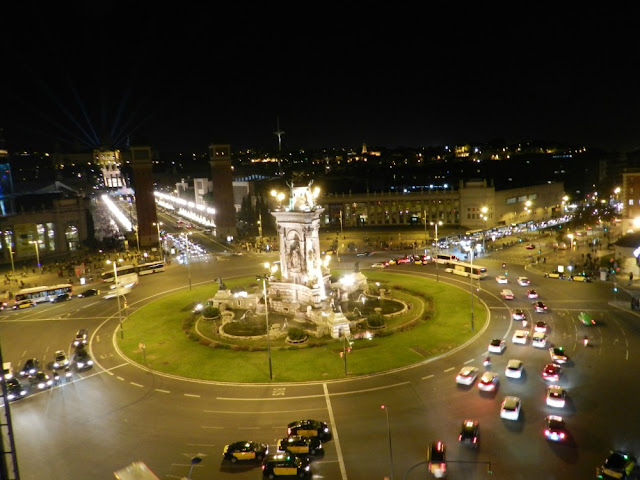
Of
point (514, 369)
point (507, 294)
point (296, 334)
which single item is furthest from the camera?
point (507, 294)

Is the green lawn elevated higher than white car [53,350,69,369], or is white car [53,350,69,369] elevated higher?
white car [53,350,69,369]

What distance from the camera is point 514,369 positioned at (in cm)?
3366

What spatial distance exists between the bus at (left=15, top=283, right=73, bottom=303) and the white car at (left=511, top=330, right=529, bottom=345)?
2208 inches

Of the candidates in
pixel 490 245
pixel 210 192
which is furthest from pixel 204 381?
pixel 210 192

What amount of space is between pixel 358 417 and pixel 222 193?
295ft

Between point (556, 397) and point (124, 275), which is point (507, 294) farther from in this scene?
point (124, 275)

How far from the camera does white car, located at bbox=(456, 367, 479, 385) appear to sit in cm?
3270

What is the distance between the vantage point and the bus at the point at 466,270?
64.0 m

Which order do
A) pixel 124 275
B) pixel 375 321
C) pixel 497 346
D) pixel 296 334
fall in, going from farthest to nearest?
pixel 124 275 < pixel 375 321 < pixel 296 334 < pixel 497 346

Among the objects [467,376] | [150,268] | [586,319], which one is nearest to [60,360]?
[467,376]

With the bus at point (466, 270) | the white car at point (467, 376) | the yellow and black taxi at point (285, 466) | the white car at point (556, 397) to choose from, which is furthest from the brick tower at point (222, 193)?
the yellow and black taxi at point (285, 466)

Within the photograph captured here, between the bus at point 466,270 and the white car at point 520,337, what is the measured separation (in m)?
22.2

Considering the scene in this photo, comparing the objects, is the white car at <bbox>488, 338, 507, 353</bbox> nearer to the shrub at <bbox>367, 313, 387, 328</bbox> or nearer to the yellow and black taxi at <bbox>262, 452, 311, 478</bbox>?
the shrub at <bbox>367, 313, 387, 328</bbox>

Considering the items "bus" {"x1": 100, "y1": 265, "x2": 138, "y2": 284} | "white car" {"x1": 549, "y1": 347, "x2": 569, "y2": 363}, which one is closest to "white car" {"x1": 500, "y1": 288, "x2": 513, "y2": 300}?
"white car" {"x1": 549, "y1": 347, "x2": 569, "y2": 363}
